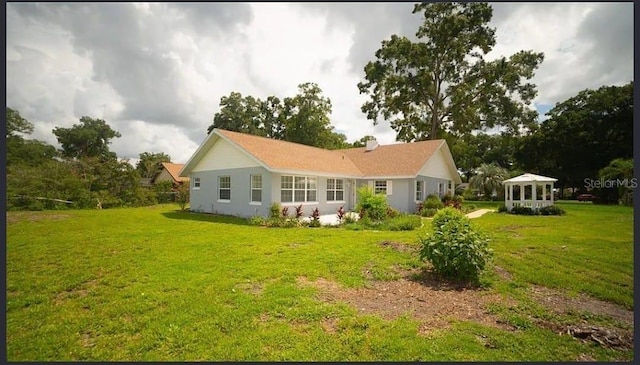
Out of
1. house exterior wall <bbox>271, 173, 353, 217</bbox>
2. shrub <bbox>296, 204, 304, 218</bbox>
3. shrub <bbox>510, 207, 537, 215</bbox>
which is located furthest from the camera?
shrub <bbox>510, 207, 537, 215</bbox>

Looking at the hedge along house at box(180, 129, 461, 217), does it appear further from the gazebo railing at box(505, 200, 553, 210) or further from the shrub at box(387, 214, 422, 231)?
the shrub at box(387, 214, 422, 231)

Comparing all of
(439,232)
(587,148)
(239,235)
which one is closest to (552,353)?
(439,232)

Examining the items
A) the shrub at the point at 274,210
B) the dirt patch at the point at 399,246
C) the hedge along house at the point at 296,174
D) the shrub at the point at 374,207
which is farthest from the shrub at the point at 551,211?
the shrub at the point at 274,210

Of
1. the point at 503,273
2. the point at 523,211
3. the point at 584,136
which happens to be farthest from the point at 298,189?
the point at 584,136

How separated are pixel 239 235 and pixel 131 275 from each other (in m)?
4.80

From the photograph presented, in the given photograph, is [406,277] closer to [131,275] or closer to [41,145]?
[131,275]

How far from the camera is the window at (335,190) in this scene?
1933 cm

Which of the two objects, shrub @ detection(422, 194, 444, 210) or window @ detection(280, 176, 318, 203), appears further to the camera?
shrub @ detection(422, 194, 444, 210)

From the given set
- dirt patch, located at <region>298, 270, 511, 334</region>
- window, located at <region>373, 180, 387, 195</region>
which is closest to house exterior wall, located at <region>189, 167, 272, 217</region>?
window, located at <region>373, 180, 387, 195</region>

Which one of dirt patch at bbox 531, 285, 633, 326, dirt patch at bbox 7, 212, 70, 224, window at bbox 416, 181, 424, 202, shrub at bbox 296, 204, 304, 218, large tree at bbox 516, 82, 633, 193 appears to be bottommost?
dirt patch at bbox 531, 285, 633, 326

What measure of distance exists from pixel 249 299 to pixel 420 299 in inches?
116

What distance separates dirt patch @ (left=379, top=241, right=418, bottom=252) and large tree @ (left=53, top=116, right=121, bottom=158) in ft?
183

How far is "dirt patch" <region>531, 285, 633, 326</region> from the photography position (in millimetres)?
4684

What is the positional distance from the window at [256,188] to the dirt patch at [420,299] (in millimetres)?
10589
